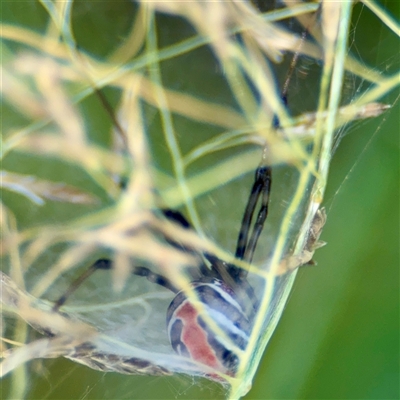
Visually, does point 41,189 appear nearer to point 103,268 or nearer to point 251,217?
point 103,268

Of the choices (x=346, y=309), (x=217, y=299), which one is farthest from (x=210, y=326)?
(x=346, y=309)

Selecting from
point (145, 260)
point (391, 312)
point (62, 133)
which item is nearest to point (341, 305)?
point (391, 312)

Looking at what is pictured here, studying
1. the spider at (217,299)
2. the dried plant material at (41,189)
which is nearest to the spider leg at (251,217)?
the spider at (217,299)

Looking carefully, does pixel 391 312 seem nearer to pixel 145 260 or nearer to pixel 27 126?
pixel 145 260

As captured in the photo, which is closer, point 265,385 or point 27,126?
point 27,126

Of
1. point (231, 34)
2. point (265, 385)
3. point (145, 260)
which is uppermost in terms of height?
point (231, 34)

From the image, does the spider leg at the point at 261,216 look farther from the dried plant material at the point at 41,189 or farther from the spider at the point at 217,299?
the dried plant material at the point at 41,189
